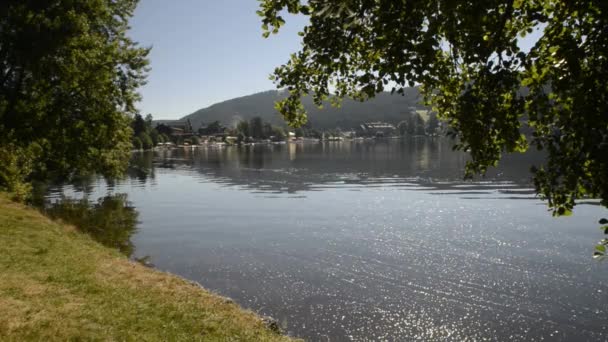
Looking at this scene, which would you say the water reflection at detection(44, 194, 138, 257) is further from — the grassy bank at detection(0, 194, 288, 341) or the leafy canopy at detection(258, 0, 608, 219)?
the leafy canopy at detection(258, 0, 608, 219)

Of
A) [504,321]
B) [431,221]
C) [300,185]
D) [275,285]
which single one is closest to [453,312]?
[504,321]

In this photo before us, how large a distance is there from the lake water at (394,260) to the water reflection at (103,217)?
109 cm

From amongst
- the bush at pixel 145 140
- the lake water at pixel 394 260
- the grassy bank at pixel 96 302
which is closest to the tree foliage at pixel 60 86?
the lake water at pixel 394 260

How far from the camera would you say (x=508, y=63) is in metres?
6.70

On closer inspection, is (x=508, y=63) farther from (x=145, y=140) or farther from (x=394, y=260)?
(x=145, y=140)

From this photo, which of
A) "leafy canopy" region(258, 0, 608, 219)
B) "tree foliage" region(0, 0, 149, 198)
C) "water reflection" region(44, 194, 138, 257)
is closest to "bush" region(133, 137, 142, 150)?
"water reflection" region(44, 194, 138, 257)

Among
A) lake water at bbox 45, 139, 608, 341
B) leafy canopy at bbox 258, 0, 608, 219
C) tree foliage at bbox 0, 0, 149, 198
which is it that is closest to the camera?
leafy canopy at bbox 258, 0, 608, 219

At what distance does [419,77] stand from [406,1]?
1.20 metres

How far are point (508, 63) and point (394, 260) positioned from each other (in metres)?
23.0

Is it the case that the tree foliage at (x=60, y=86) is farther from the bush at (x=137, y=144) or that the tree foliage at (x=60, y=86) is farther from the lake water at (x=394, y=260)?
the bush at (x=137, y=144)

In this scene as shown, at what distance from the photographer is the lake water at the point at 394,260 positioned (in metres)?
19.3

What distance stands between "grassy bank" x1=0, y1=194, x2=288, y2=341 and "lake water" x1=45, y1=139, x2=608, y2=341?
4283mm

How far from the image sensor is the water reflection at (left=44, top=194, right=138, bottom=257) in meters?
32.0

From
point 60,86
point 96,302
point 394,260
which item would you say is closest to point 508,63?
point 96,302
